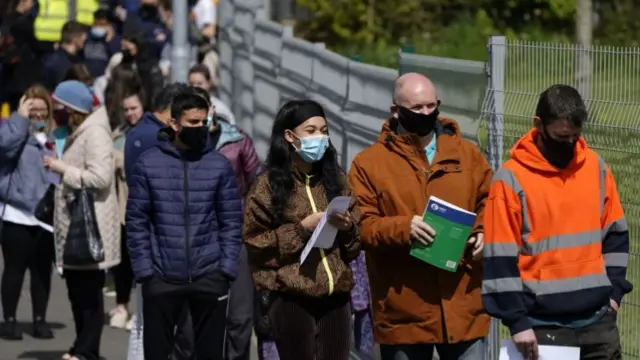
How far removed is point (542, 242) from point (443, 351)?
1058 millimetres

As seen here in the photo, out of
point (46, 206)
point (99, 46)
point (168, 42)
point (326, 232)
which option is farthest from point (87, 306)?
point (168, 42)

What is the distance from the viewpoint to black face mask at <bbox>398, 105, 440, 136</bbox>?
7.05 metres

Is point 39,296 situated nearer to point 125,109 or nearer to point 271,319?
point 125,109

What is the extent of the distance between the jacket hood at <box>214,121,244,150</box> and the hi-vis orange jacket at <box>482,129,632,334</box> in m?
3.46

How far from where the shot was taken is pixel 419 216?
6.94m

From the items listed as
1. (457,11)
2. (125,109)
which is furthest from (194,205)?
(457,11)

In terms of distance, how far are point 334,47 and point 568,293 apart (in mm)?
15841

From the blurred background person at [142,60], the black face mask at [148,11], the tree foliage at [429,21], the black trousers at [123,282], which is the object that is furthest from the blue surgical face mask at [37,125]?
the tree foliage at [429,21]

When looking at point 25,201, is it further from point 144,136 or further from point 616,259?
point 616,259

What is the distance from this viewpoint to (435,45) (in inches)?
819

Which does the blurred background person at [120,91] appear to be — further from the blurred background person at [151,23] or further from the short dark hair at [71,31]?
the blurred background person at [151,23]

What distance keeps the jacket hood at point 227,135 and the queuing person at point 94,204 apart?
42.1 inches

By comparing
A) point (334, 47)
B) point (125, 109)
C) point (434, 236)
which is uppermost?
point (434, 236)

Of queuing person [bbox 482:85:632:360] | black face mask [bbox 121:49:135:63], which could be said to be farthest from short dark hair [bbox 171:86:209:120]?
black face mask [bbox 121:49:135:63]
